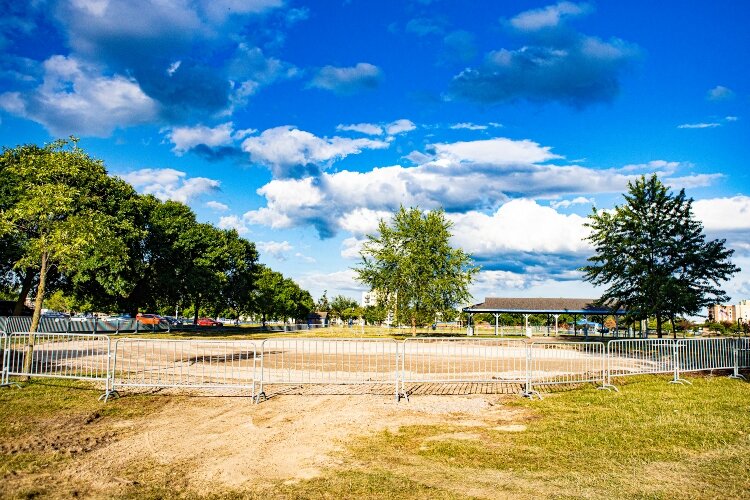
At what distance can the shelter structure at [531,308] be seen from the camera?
48.0m

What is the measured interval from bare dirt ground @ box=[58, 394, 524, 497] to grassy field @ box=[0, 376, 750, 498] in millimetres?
156

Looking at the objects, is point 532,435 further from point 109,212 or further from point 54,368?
point 109,212

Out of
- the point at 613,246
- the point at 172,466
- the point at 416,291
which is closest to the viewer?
the point at 172,466

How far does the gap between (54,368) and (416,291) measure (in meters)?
30.7

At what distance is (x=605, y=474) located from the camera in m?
6.46

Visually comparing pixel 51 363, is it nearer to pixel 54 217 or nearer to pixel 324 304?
pixel 54 217

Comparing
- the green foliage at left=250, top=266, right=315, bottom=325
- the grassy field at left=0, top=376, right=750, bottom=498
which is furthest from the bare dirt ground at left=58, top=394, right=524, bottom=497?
the green foliage at left=250, top=266, right=315, bottom=325

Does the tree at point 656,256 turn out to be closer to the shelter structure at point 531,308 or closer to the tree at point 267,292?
the shelter structure at point 531,308

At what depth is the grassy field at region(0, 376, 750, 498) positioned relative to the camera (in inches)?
232

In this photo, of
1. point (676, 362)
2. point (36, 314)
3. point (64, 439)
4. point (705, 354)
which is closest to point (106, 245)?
point (36, 314)

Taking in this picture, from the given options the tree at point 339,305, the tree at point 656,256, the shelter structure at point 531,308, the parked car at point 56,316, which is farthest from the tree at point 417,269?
the tree at point 339,305

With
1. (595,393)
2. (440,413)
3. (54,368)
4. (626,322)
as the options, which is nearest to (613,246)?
(626,322)

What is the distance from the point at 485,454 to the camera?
7.40 meters

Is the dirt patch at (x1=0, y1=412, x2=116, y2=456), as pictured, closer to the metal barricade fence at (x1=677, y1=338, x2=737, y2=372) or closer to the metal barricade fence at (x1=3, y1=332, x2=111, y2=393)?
the metal barricade fence at (x1=3, y1=332, x2=111, y2=393)
